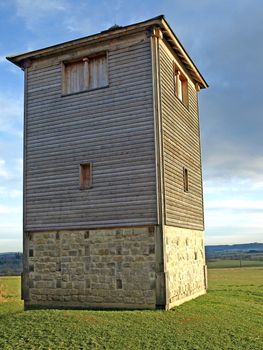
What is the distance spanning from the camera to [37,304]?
1639 cm

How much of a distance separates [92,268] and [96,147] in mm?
4420

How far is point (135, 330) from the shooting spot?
11711 millimetres

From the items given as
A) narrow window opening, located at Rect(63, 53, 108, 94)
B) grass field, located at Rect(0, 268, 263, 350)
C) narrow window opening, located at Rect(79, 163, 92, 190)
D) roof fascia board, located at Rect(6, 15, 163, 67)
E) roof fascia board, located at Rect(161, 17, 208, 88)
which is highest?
roof fascia board, located at Rect(161, 17, 208, 88)

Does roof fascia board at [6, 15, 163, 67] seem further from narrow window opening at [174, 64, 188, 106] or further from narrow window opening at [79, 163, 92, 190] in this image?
narrow window opening at [79, 163, 92, 190]

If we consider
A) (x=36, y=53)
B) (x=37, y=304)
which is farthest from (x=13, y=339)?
(x=36, y=53)

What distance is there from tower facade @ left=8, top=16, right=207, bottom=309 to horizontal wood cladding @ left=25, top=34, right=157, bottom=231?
0.04 m

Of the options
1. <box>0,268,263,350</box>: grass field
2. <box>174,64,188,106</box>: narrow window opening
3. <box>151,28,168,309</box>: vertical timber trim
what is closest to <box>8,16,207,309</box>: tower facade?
<box>151,28,168,309</box>: vertical timber trim

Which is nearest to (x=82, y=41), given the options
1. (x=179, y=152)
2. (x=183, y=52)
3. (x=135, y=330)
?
(x=183, y=52)

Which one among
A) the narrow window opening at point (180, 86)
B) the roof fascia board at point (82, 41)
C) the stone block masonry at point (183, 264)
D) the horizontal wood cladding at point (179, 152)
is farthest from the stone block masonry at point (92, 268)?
the roof fascia board at point (82, 41)

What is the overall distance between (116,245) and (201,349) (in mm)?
5774

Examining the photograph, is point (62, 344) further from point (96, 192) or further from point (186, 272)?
point (186, 272)

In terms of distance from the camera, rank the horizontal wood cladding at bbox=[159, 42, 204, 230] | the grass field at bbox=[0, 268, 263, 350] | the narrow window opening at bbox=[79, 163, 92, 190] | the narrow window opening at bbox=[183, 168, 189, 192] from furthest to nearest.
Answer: the narrow window opening at bbox=[183, 168, 189, 192], the narrow window opening at bbox=[79, 163, 92, 190], the horizontal wood cladding at bbox=[159, 42, 204, 230], the grass field at bbox=[0, 268, 263, 350]

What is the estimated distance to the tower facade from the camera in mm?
15164

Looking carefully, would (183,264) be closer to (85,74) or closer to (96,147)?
(96,147)
